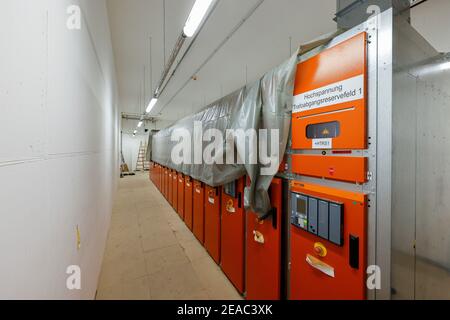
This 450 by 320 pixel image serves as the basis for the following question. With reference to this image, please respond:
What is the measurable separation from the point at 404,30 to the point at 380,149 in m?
0.67

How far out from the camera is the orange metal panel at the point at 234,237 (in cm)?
185

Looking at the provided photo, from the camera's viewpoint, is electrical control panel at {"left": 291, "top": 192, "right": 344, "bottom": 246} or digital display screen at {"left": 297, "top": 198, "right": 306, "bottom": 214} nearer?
electrical control panel at {"left": 291, "top": 192, "right": 344, "bottom": 246}

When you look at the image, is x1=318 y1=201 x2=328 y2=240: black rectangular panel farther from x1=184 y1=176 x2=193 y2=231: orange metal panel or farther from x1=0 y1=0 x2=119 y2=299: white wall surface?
x1=184 y1=176 x2=193 y2=231: orange metal panel

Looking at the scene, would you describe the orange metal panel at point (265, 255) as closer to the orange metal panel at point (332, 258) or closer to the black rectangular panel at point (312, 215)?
the orange metal panel at point (332, 258)

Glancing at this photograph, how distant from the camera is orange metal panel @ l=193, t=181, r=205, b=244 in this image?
2.75m

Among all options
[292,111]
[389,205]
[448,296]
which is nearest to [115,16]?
[292,111]

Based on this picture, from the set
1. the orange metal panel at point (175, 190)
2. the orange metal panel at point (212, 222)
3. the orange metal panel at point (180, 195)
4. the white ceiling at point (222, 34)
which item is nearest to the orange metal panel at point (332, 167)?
the orange metal panel at point (212, 222)

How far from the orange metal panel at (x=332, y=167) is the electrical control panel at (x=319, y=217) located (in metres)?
0.15

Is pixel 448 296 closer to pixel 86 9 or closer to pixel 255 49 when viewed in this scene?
pixel 86 9

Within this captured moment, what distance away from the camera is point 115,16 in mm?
2879

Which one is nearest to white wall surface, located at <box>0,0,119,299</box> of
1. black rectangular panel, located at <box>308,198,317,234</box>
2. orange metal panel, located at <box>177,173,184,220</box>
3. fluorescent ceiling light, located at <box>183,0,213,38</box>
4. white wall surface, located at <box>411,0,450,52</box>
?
fluorescent ceiling light, located at <box>183,0,213,38</box>

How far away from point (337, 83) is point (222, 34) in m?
2.87

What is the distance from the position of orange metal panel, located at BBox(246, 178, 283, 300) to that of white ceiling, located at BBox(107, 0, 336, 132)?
268cm

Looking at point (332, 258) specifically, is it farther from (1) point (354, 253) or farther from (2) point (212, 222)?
(2) point (212, 222)
